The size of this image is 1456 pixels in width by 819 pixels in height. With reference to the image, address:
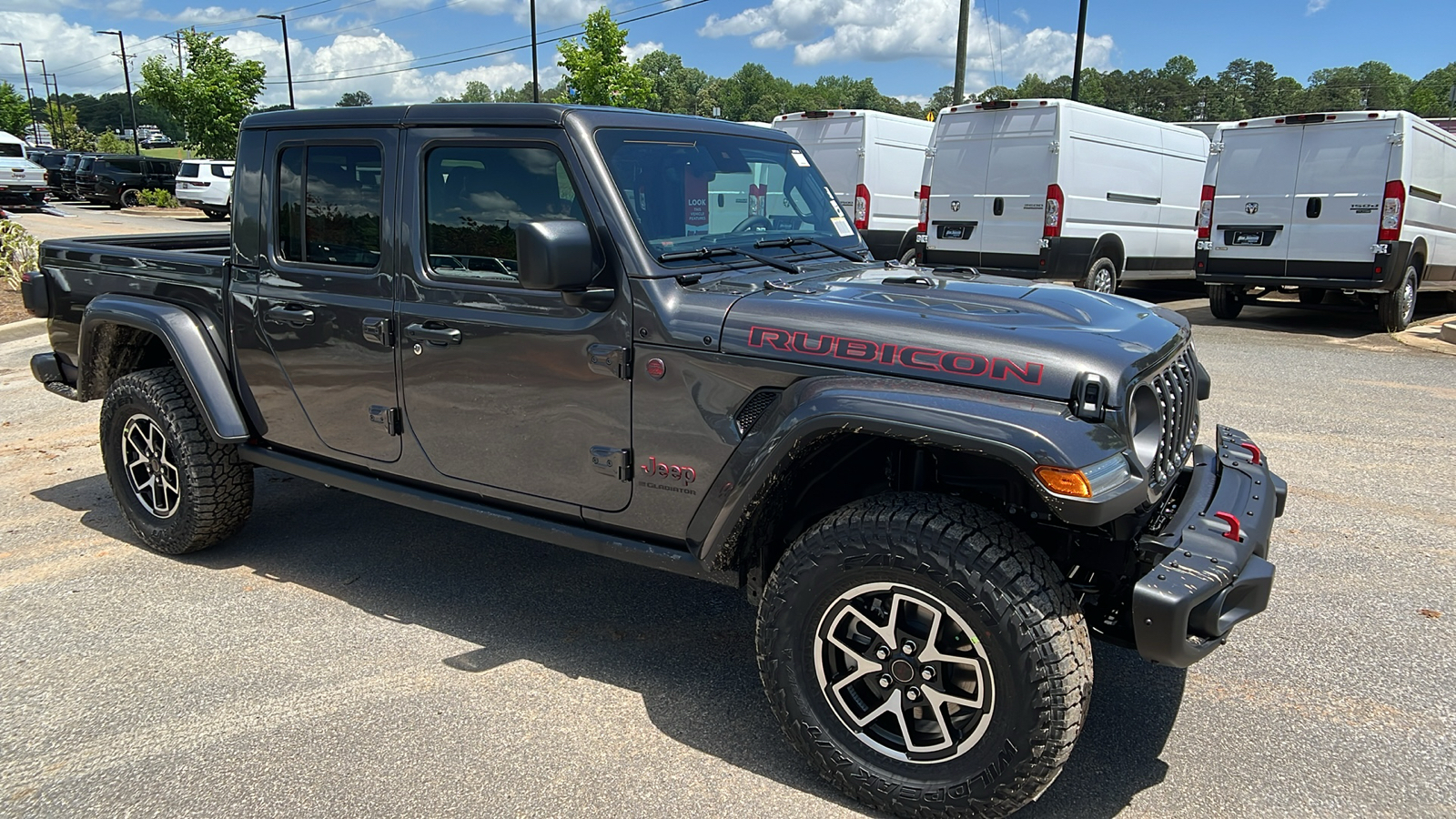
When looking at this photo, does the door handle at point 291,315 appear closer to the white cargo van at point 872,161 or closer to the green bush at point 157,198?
the white cargo van at point 872,161

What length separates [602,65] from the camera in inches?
1104

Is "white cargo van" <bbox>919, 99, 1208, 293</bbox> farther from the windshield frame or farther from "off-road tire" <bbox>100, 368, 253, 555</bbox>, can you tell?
"off-road tire" <bbox>100, 368, 253, 555</bbox>

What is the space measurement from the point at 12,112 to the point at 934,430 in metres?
91.6

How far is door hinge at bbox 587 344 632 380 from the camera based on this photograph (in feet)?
10.3

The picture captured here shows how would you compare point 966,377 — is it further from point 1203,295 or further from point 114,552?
point 1203,295

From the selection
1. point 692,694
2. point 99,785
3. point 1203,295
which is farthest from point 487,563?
point 1203,295

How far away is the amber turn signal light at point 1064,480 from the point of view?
2.39 meters

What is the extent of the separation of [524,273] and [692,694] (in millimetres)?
1546

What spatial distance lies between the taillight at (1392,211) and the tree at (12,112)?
86690 millimetres

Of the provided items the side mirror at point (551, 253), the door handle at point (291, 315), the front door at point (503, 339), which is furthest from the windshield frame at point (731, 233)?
the door handle at point (291, 315)

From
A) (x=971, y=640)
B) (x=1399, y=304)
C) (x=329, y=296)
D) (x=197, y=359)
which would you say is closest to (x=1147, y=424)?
(x=971, y=640)

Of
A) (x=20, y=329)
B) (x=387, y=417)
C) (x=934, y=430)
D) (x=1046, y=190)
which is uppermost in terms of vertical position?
(x=1046, y=190)

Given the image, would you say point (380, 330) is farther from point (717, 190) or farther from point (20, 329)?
point (20, 329)

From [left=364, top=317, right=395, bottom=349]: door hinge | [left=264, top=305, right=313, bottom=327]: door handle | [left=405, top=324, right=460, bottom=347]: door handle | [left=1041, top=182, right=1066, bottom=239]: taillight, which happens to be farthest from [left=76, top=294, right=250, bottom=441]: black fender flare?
[left=1041, top=182, right=1066, bottom=239]: taillight
